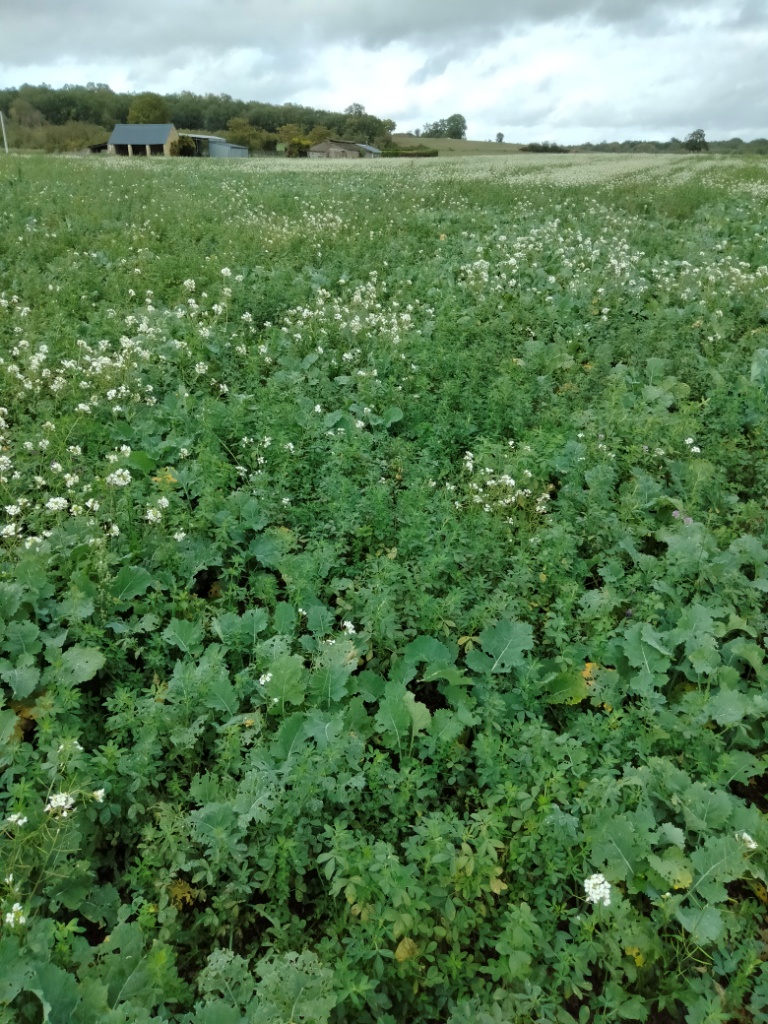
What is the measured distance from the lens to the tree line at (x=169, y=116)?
78.6 meters

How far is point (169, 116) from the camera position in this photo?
87.4 meters

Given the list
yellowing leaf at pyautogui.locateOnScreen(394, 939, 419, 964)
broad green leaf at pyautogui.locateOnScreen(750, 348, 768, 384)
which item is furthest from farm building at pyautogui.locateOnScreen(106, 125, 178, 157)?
yellowing leaf at pyautogui.locateOnScreen(394, 939, 419, 964)

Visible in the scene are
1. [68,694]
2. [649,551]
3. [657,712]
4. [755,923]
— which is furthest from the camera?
[649,551]

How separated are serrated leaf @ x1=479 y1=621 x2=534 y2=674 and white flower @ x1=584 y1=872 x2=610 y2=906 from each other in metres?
1.18

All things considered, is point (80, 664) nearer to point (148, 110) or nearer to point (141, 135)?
point (141, 135)

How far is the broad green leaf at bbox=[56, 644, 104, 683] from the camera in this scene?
3348mm

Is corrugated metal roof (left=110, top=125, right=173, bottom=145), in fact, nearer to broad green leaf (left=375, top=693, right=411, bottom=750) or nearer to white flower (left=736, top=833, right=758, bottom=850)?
broad green leaf (left=375, top=693, right=411, bottom=750)

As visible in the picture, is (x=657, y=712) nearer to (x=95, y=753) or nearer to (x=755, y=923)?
(x=755, y=923)

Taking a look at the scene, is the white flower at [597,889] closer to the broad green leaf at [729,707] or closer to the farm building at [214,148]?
the broad green leaf at [729,707]

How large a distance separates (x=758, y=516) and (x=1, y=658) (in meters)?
4.89

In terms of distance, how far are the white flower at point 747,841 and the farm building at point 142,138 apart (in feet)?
252

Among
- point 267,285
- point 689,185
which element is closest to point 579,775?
point 267,285

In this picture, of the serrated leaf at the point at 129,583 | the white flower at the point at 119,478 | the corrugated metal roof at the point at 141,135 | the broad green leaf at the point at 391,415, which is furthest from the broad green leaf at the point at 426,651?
the corrugated metal roof at the point at 141,135

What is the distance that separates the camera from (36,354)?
21.6ft
